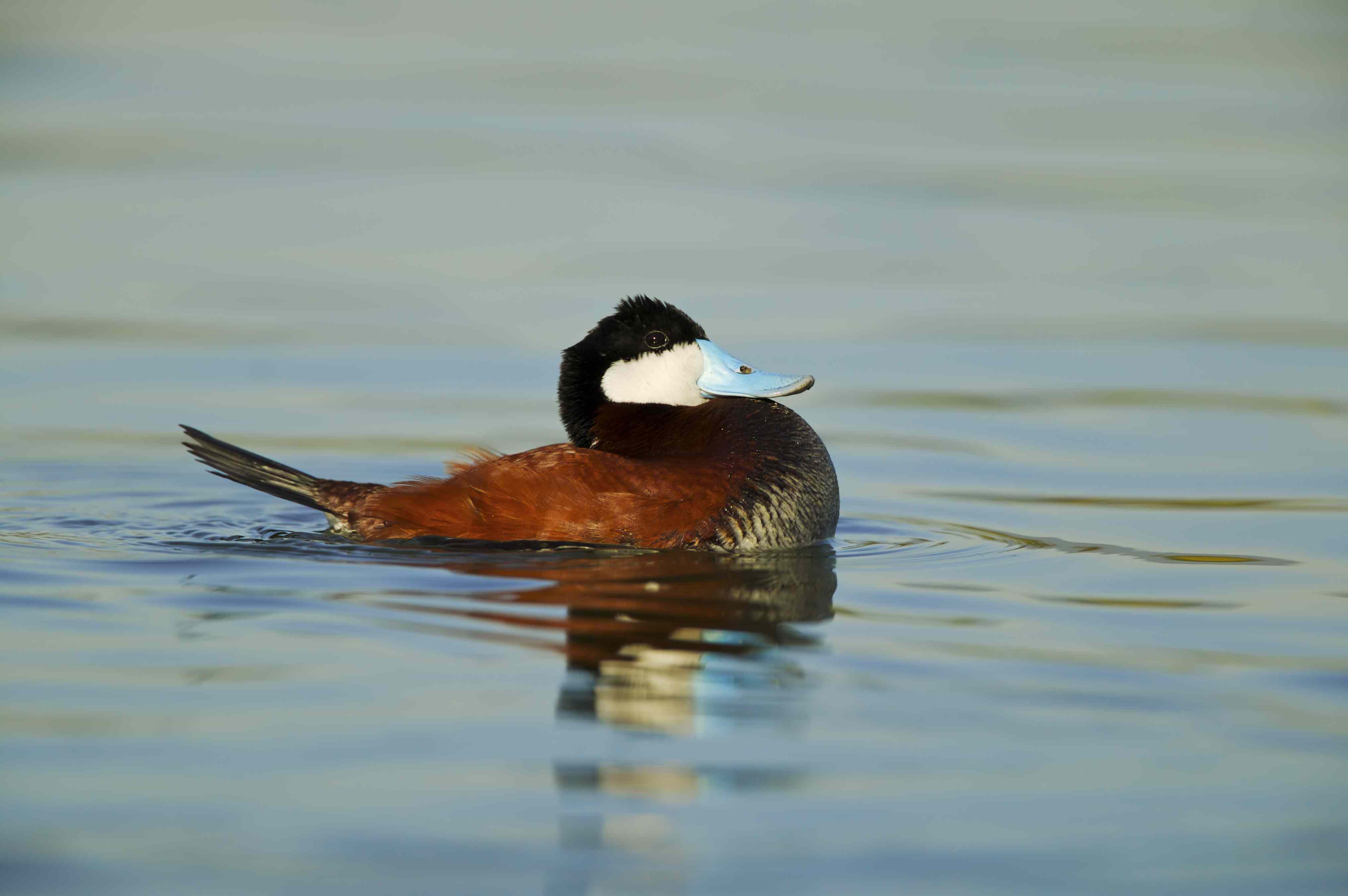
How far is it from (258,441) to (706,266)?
336 cm

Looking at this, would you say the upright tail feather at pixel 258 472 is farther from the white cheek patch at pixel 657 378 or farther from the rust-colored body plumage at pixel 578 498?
the white cheek patch at pixel 657 378

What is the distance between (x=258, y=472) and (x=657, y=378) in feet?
4.52

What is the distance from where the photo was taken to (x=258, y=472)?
5750 mm

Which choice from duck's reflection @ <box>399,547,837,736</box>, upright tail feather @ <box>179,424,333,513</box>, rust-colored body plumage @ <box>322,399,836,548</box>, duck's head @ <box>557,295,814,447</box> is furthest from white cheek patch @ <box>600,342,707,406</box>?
upright tail feather @ <box>179,424,333,513</box>

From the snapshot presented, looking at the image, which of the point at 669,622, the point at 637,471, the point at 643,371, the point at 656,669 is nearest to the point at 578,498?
the point at 637,471

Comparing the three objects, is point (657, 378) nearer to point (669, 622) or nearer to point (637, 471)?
point (637, 471)

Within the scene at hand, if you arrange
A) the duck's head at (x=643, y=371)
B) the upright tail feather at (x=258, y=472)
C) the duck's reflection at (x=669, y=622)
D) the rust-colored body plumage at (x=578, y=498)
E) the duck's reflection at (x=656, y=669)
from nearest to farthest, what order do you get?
the duck's reflection at (x=656, y=669) < the duck's reflection at (x=669, y=622) < the rust-colored body plumage at (x=578, y=498) < the upright tail feather at (x=258, y=472) < the duck's head at (x=643, y=371)

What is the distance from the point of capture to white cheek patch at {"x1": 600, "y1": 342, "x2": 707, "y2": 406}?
5926 mm

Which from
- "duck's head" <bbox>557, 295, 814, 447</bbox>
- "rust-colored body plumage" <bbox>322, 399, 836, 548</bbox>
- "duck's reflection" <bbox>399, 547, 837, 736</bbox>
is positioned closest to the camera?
"duck's reflection" <bbox>399, 547, 837, 736</bbox>

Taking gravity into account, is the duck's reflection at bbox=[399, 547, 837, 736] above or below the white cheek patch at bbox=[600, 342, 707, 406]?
below

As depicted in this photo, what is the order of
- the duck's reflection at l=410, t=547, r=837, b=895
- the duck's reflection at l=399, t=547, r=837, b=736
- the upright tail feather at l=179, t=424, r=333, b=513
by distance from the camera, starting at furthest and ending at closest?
the upright tail feather at l=179, t=424, r=333, b=513 < the duck's reflection at l=399, t=547, r=837, b=736 < the duck's reflection at l=410, t=547, r=837, b=895

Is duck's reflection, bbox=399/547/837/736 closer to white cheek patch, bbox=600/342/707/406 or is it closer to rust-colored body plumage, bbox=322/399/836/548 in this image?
rust-colored body plumage, bbox=322/399/836/548

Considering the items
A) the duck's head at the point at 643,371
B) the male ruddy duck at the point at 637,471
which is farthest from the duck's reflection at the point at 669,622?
the duck's head at the point at 643,371

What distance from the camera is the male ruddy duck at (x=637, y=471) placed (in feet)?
17.7
